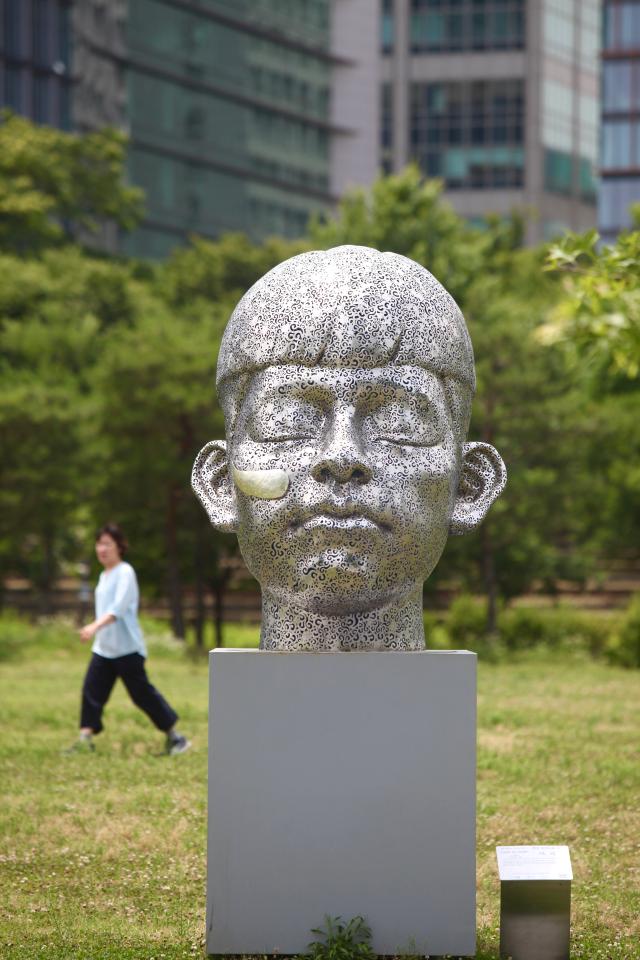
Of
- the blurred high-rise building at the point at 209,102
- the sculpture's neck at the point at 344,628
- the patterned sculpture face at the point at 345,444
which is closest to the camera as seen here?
the patterned sculpture face at the point at 345,444

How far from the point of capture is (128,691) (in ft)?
33.9

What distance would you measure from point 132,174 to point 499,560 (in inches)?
1338

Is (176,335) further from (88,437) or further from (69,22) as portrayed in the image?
(69,22)

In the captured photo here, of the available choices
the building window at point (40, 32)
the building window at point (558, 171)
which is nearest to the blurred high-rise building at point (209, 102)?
the building window at point (40, 32)

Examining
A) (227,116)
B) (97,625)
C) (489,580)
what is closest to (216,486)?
(97,625)

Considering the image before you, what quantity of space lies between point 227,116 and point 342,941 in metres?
53.4

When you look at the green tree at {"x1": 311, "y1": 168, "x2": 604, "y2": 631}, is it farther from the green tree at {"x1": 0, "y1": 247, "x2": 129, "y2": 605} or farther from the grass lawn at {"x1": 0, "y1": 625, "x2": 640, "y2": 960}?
the grass lawn at {"x1": 0, "y1": 625, "x2": 640, "y2": 960}

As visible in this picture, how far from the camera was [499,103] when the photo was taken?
67062mm

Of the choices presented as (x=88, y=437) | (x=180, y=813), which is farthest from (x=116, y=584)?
(x=88, y=437)

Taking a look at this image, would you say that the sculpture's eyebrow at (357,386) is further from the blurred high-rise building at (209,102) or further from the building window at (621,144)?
the building window at (621,144)

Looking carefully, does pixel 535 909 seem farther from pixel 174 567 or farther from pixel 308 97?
pixel 308 97

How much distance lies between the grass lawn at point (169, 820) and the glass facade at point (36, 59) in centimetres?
3404

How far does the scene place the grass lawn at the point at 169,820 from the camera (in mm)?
6113

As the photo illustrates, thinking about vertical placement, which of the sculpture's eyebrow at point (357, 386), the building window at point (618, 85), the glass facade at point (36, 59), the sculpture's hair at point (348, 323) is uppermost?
the building window at point (618, 85)
